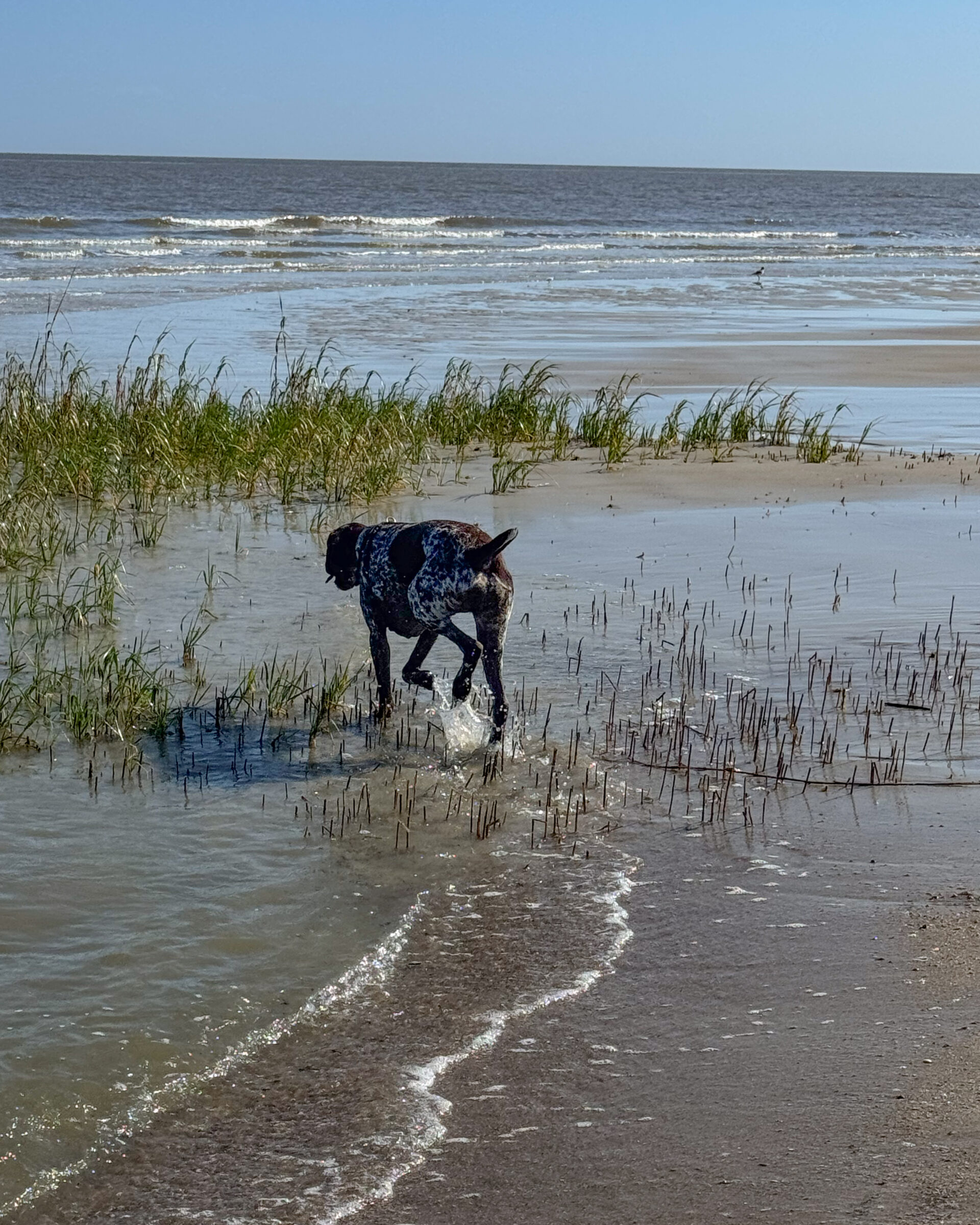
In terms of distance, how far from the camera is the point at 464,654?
6.00 meters

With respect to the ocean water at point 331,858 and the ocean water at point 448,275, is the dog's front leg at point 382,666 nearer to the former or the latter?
the ocean water at point 331,858

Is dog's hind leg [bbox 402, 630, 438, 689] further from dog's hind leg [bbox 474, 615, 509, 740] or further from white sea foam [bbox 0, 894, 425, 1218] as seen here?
white sea foam [bbox 0, 894, 425, 1218]

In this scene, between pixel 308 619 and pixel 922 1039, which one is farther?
pixel 308 619

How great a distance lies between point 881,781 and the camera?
5613 millimetres

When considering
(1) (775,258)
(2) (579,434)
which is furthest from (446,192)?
(2) (579,434)

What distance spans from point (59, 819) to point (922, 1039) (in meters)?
3.14

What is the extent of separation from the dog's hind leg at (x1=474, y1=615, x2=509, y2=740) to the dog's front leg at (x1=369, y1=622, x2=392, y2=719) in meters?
0.53

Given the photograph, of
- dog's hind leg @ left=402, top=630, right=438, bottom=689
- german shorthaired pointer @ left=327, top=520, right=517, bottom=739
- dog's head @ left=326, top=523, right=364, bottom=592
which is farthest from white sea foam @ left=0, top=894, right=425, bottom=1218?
dog's head @ left=326, top=523, right=364, bottom=592

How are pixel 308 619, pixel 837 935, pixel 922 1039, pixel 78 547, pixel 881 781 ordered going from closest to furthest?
pixel 922 1039 → pixel 837 935 → pixel 881 781 → pixel 308 619 → pixel 78 547

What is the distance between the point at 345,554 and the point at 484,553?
2.92 feet

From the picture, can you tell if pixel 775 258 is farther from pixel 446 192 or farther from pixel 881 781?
pixel 446 192

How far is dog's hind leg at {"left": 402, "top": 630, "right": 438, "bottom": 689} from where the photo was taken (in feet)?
20.3

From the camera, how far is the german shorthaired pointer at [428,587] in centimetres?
577

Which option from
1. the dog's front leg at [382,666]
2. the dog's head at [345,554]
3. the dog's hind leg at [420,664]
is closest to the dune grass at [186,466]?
the dog's front leg at [382,666]
